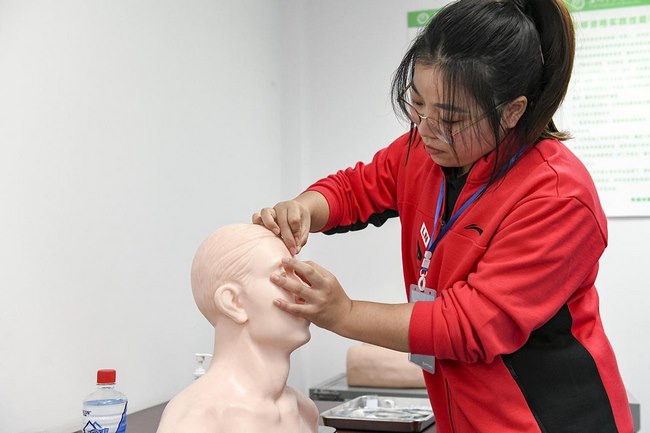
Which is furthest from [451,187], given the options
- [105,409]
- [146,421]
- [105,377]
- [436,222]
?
[146,421]

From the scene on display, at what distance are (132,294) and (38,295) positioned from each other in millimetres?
378

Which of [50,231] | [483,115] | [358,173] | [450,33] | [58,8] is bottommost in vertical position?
[50,231]

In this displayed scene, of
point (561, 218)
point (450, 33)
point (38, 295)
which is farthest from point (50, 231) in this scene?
point (561, 218)

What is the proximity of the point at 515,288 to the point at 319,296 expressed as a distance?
13.1 inches

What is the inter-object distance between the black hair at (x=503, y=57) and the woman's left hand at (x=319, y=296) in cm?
34

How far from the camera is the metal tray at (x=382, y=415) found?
2.05 m

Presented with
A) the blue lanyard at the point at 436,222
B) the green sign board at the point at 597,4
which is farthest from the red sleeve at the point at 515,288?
the green sign board at the point at 597,4

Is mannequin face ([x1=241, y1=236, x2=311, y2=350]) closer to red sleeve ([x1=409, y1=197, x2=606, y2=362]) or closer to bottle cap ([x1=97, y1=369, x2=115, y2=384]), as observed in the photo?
red sleeve ([x1=409, y1=197, x2=606, y2=362])

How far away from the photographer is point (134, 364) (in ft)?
7.21

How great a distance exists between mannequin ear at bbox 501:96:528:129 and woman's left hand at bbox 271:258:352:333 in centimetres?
42

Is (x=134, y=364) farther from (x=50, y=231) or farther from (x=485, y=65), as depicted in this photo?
(x=485, y=65)

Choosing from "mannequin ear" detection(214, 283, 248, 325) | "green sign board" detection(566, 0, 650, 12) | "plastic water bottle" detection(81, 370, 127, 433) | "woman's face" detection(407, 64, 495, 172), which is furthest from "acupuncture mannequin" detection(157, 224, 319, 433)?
"green sign board" detection(566, 0, 650, 12)

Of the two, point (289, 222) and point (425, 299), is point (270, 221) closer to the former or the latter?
point (289, 222)

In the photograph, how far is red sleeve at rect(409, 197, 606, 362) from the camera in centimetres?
122
